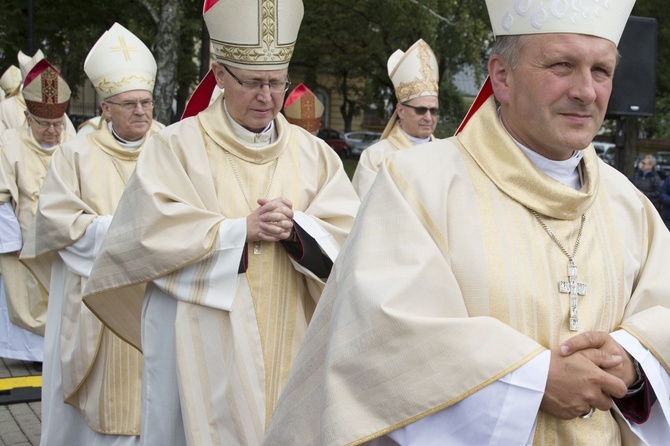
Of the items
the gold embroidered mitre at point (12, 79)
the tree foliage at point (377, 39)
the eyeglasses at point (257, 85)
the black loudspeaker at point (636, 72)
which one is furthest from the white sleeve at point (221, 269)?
the tree foliage at point (377, 39)

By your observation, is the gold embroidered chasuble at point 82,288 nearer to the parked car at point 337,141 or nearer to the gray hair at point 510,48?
the gray hair at point 510,48

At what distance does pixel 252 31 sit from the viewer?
4523mm

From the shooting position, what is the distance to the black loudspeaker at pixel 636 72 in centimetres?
748

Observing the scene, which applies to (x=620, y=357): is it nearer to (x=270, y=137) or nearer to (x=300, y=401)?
(x=300, y=401)

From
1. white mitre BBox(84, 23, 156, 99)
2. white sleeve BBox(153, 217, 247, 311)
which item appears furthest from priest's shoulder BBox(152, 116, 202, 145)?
white mitre BBox(84, 23, 156, 99)

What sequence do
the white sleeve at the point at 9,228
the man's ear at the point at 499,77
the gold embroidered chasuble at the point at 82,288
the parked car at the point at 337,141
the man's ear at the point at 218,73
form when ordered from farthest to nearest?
the parked car at the point at 337,141 → the white sleeve at the point at 9,228 → the gold embroidered chasuble at the point at 82,288 → the man's ear at the point at 218,73 → the man's ear at the point at 499,77

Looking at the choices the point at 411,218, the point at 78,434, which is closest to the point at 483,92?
the point at 411,218

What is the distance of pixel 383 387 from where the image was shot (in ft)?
7.95

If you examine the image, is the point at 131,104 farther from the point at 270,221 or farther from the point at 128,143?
the point at 270,221

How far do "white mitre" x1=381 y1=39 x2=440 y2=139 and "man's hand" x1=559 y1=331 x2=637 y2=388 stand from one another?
5804mm

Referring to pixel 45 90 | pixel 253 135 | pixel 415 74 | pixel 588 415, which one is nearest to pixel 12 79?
pixel 45 90

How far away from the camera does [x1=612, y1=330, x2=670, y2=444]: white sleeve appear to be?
253cm

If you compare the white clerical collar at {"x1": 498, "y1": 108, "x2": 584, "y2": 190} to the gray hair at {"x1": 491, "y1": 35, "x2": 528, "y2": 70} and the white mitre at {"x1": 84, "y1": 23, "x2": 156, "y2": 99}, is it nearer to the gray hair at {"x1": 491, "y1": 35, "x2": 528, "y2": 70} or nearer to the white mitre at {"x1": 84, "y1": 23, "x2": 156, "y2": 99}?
the gray hair at {"x1": 491, "y1": 35, "x2": 528, "y2": 70}

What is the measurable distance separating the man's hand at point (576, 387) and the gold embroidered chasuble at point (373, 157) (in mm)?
5029
